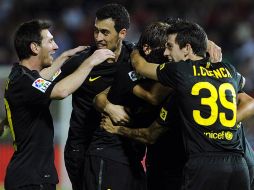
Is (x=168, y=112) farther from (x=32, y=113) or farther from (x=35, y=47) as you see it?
(x=35, y=47)

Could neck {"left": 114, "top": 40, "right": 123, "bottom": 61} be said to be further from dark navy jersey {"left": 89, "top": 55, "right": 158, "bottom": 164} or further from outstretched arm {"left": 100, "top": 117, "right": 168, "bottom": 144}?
outstretched arm {"left": 100, "top": 117, "right": 168, "bottom": 144}

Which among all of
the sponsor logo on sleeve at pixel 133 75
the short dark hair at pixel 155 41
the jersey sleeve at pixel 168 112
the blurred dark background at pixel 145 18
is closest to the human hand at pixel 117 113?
the sponsor logo on sleeve at pixel 133 75

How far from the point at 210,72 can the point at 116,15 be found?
4.78 ft

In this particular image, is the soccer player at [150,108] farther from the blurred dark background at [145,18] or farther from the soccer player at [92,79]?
the blurred dark background at [145,18]

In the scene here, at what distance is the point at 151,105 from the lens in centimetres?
662

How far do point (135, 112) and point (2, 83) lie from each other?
4718 millimetres

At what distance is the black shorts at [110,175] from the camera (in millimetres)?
6574

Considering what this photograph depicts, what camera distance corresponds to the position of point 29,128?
6.28 meters

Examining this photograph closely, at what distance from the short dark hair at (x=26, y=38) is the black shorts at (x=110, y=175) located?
3.54 feet

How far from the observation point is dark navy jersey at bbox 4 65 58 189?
20.3 ft

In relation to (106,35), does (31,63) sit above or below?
below

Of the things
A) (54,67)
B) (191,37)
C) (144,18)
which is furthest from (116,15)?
(144,18)

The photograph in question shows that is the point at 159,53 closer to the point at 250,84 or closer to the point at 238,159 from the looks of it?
→ the point at 238,159

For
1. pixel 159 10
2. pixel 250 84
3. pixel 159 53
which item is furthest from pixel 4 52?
pixel 159 53
